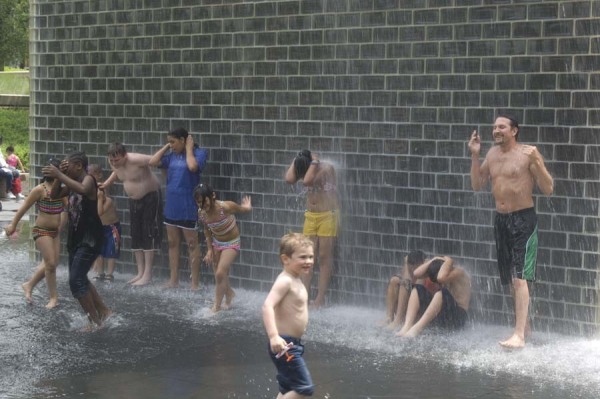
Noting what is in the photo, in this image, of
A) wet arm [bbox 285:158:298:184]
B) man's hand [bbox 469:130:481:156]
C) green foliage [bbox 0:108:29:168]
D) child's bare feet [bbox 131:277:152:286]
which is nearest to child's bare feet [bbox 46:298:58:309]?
child's bare feet [bbox 131:277:152:286]

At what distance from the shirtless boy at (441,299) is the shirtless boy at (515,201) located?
0.51m

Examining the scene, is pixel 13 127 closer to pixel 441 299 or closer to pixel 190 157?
pixel 190 157

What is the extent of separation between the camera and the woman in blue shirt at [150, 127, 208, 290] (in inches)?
474

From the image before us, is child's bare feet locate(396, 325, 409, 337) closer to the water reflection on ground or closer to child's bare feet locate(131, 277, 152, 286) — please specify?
the water reflection on ground

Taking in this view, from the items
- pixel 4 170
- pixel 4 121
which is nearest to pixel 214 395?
pixel 4 170

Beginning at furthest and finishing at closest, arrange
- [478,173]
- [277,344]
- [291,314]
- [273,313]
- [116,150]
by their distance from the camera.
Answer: [116,150] < [478,173] < [291,314] < [273,313] < [277,344]

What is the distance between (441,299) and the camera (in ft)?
31.2

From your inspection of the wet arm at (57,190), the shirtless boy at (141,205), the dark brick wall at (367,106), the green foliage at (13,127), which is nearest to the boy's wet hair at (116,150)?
the shirtless boy at (141,205)

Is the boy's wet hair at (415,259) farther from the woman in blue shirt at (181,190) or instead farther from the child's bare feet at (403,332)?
the woman in blue shirt at (181,190)

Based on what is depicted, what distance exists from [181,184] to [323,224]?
1.99 metres

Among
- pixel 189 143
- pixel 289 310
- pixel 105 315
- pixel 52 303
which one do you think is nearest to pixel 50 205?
pixel 52 303

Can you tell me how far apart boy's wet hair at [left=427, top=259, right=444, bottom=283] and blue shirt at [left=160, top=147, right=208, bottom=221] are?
138 inches

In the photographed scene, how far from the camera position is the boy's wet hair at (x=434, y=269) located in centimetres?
966

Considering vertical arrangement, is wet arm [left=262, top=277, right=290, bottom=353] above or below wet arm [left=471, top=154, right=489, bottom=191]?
below
